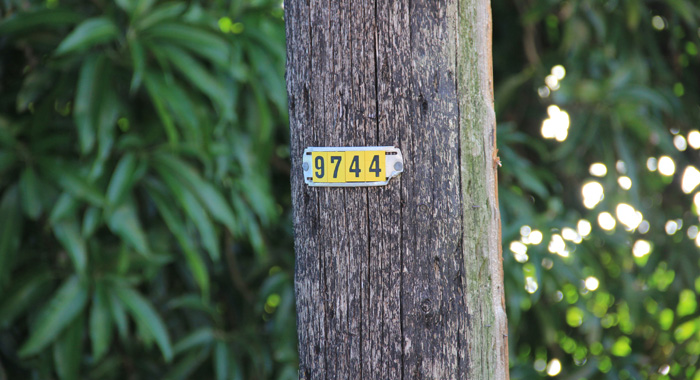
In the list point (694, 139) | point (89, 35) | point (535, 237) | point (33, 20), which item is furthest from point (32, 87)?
point (694, 139)

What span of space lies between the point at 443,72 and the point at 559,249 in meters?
1.60

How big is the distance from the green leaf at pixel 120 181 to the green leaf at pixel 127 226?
0.14 ft

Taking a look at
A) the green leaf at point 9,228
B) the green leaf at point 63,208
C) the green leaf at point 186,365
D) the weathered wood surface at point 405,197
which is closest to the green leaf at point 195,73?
the green leaf at point 63,208

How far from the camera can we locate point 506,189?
2334 millimetres

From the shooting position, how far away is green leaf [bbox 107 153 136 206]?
1.76m

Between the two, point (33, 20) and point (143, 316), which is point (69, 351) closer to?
point (143, 316)

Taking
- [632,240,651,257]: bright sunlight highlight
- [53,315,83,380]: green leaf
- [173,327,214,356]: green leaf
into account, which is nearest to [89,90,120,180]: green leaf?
[53,315,83,380]: green leaf

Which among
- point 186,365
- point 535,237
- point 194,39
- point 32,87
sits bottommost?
point 186,365

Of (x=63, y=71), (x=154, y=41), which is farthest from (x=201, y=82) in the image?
(x=63, y=71)

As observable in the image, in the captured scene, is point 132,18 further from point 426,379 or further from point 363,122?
point 426,379

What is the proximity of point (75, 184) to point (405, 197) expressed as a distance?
1.20 metres

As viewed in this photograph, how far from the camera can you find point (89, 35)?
1688mm

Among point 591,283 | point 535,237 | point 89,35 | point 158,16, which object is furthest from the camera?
point 591,283

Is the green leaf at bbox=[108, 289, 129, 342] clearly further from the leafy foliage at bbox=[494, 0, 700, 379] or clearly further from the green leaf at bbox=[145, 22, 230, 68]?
the leafy foliage at bbox=[494, 0, 700, 379]
